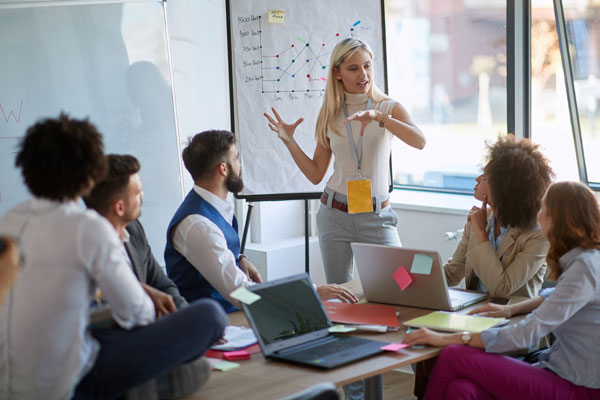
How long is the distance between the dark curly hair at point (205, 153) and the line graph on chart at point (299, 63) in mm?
1107

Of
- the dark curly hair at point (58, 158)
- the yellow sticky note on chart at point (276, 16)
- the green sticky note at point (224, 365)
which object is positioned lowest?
the green sticky note at point (224, 365)

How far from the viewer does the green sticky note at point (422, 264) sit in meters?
2.19

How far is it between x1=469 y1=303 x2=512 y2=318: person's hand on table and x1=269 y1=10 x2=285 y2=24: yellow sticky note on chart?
1.97 m

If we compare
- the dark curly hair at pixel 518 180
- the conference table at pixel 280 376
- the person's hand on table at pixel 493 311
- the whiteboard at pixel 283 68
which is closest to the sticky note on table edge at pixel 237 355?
the conference table at pixel 280 376

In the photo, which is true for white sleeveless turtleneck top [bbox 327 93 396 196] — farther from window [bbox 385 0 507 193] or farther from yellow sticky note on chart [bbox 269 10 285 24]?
window [bbox 385 0 507 193]

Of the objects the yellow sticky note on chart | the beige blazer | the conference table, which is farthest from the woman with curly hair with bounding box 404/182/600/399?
the yellow sticky note on chart

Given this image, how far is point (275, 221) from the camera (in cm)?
460

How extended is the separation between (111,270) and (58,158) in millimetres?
257

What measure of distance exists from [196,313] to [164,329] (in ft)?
0.26

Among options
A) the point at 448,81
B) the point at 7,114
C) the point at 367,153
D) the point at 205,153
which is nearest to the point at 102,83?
the point at 7,114

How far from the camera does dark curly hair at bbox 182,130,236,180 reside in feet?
8.25

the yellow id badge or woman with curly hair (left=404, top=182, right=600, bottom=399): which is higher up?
the yellow id badge

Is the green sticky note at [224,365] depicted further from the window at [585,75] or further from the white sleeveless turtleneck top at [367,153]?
the window at [585,75]

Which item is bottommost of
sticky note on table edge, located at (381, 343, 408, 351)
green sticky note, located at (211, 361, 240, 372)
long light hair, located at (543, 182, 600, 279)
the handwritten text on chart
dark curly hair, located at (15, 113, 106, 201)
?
sticky note on table edge, located at (381, 343, 408, 351)
